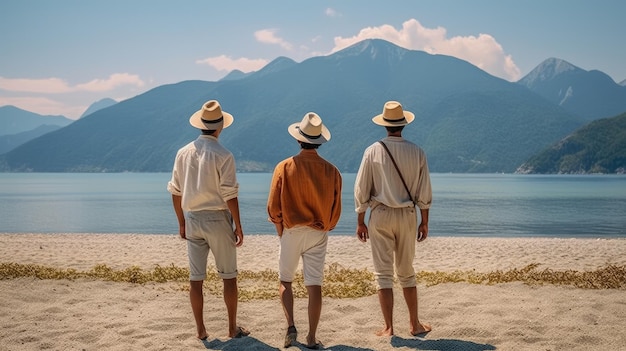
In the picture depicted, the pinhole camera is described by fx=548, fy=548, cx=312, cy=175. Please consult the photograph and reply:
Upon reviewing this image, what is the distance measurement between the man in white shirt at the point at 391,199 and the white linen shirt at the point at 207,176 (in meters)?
1.56

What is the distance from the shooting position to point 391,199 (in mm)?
6438

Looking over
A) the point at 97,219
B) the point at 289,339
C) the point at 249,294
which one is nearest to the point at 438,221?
the point at 97,219

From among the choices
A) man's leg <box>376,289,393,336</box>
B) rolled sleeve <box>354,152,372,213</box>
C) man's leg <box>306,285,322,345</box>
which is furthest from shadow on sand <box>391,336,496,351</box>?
rolled sleeve <box>354,152,372,213</box>

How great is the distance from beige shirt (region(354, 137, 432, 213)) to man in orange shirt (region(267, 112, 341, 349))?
483 millimetres

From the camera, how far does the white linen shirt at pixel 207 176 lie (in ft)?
20.4

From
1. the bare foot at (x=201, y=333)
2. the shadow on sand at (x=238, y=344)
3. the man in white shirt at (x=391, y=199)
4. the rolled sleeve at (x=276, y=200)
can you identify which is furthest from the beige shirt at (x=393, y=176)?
the bare foot at (x=201, y=333)

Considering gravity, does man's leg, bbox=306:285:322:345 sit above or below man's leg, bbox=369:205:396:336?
below

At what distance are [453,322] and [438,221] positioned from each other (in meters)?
39.1

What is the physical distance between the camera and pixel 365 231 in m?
6.46

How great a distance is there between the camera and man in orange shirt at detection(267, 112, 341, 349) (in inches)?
243

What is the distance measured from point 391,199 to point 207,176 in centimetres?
215

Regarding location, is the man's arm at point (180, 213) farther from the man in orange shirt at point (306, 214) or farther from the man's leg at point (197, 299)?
the man in orange shirt at point (306, 214)

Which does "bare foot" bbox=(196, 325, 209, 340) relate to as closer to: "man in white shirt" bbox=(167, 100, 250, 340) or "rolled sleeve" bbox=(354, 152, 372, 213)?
"man in white shirt" bbox=(167, 100, 250, 340)

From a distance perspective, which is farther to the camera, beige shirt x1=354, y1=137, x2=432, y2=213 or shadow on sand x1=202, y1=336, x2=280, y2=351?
beige shirt x1=354, y1=137, x2=432, y2=213
